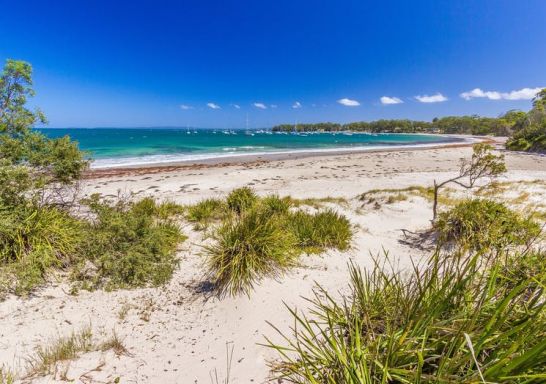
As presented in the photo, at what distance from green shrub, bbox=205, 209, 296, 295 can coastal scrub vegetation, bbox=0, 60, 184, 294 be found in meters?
1.31

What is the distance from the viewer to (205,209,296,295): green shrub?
4.92 m

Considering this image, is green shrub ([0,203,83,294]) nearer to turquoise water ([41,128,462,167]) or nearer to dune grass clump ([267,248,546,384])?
turquoise water ([41,128,462,167])

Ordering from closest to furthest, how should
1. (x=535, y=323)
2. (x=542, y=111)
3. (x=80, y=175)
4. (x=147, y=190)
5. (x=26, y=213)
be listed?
(x=535, y=323)
(x=26, y=213)
(x=80, y=175)
(x=147, y=190)
(x=542, y=111)

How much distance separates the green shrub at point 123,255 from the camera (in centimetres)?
519

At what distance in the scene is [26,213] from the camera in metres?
5.42

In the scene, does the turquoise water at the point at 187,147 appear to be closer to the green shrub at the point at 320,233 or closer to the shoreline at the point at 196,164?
the shoreline at the point at 196,164

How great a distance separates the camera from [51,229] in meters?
5.54

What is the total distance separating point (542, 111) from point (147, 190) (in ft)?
282

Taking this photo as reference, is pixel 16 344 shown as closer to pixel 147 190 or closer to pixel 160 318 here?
pixel 160 318

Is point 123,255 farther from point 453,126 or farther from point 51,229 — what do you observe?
point 453,126

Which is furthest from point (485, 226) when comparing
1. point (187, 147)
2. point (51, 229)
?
point (187, 147)

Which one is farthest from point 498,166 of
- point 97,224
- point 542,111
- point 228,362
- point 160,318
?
point 542,111

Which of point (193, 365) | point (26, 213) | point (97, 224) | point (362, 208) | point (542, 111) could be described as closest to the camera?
point (193, 365)

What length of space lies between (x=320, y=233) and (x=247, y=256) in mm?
2516
